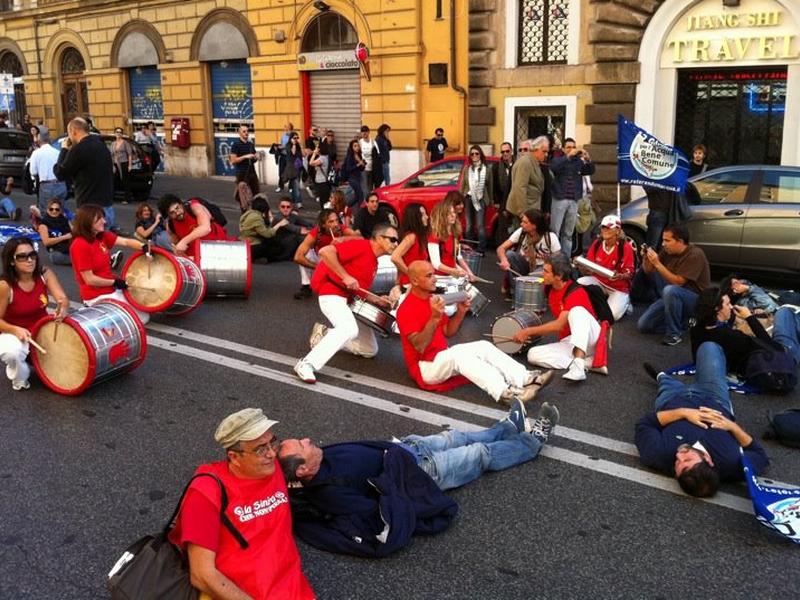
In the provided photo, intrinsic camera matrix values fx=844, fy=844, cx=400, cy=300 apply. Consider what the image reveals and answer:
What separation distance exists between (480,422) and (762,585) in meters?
2.38

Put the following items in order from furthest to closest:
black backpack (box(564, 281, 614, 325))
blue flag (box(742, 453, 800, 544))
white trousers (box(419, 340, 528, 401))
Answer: black backpack (box(564, 281, 614, 325)), white trousers (box(419, 340, 528, 401)), blue flag (box(742, 453, 800, 544))

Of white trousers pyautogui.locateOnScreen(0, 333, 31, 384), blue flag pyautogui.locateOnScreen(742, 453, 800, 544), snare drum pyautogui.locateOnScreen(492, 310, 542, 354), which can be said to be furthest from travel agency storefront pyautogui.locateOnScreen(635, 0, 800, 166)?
white trousers pyautogui.locateOnScreen(0, 333, 31, 384)

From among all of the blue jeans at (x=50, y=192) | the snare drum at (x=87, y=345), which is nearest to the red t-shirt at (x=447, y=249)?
the snare drum at (x=87, y=345)

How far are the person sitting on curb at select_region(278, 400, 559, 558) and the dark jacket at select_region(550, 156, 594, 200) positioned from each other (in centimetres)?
700

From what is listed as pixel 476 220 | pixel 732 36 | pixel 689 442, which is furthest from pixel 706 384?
pixel 732 36

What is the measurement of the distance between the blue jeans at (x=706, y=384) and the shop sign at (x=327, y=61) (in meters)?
16.3

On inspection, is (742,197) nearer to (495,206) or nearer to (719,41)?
(495,206)

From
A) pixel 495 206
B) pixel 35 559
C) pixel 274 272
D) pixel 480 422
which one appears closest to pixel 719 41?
pixel 495 206

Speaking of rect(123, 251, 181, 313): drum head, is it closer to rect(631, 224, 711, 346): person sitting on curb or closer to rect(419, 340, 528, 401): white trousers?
rect(419, 340, 528, 401): white trousers

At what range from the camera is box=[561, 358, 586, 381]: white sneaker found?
689 cm

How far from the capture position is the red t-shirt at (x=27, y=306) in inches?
260

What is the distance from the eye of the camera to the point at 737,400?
647cm

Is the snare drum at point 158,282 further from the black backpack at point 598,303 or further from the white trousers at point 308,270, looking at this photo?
the black backpack at point 598,303

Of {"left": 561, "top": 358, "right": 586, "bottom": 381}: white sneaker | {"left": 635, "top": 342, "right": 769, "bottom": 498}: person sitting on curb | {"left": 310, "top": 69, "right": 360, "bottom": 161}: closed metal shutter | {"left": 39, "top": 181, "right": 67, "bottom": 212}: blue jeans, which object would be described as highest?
{"left": 310, "top": 69, "right": 360, "bottom": 161}: closed metal shutter
